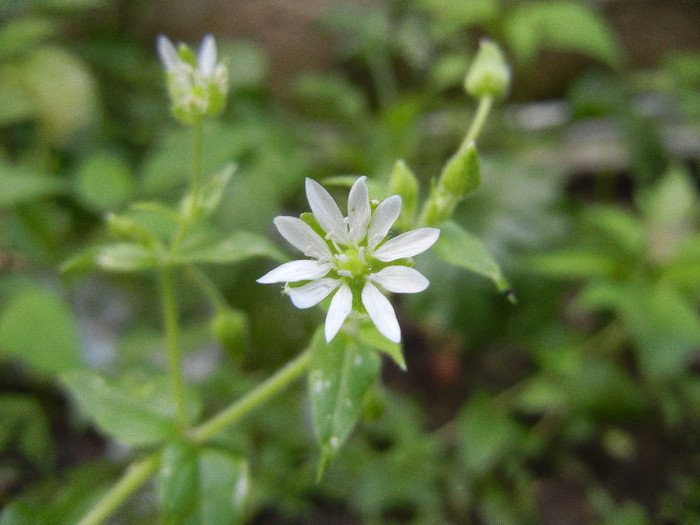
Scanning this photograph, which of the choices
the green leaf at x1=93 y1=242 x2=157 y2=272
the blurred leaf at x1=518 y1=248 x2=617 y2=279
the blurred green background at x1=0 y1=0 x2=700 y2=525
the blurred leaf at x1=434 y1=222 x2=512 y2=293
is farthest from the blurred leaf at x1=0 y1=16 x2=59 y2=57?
the blurred leaf at x1=518 y1=248 x2=617 y2=279

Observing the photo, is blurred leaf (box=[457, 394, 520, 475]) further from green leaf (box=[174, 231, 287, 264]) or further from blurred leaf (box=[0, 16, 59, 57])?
blurred leaf (box=[0, 16, 59, 57])

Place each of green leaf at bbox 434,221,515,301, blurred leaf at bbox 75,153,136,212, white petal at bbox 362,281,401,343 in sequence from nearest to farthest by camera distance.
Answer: white petal at bbox 362,281,401,343, green leaf at bbox 434,221,515,301, blurred leaf at bbox 75,153,136,212

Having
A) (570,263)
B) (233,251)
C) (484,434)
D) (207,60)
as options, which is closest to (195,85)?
(207,60)

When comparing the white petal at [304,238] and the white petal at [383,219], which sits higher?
the white petal at [304,238]

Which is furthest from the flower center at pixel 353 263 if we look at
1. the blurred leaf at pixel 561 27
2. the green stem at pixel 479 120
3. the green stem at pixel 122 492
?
the blurred leaf at pixel 561 27

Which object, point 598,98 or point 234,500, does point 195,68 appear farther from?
point 598,98

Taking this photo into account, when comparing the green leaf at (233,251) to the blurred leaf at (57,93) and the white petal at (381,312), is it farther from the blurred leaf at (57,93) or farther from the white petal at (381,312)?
the blurred leaf at (57,93)

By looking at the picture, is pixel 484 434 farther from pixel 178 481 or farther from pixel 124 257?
pixel 124 257

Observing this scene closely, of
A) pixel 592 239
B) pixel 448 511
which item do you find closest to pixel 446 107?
pixel 592 239
